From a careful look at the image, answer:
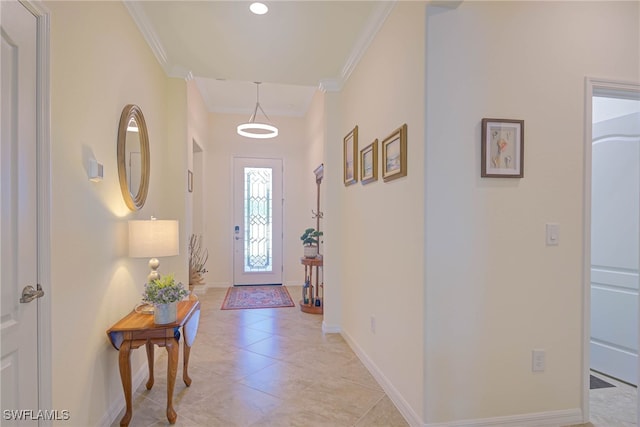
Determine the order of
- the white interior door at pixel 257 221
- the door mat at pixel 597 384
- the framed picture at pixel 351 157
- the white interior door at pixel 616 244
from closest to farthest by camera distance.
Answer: the door mat at pixel 597 384, the white interior door at pixel 616 244, the framed picture at pixel 351 157, the white interior door at pixel 257 221

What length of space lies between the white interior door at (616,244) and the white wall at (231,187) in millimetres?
3921

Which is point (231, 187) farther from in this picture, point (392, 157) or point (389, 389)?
point (389, 389)

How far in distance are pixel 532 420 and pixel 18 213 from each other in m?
2.77

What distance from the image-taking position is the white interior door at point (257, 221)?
6.14 meters

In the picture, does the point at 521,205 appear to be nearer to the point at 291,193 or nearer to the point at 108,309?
the point at 108,309

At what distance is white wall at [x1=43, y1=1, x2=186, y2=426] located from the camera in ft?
5.06

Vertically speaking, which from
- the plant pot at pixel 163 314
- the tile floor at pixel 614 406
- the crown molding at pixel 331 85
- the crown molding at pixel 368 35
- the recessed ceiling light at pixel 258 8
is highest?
the recessed ceiling light at pixel 258 8

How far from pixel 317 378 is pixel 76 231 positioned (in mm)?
1939

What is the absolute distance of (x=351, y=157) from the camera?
3.31m

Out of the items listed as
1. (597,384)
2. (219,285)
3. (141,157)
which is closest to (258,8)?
(141,157)

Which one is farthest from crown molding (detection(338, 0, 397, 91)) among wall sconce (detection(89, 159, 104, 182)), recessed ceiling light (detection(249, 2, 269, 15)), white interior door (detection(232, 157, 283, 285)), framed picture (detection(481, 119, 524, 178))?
white interior door (detection(232, 157, 283, 285))

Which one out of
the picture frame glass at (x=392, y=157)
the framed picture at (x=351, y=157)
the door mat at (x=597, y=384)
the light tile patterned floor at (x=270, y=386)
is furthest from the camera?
the framed picture at (x=351, y=157)

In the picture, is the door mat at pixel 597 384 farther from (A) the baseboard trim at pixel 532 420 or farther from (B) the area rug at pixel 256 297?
(B) the area rug at pixel 256 297

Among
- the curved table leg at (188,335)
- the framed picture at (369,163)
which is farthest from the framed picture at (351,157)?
the curved table leg at (188,335)
